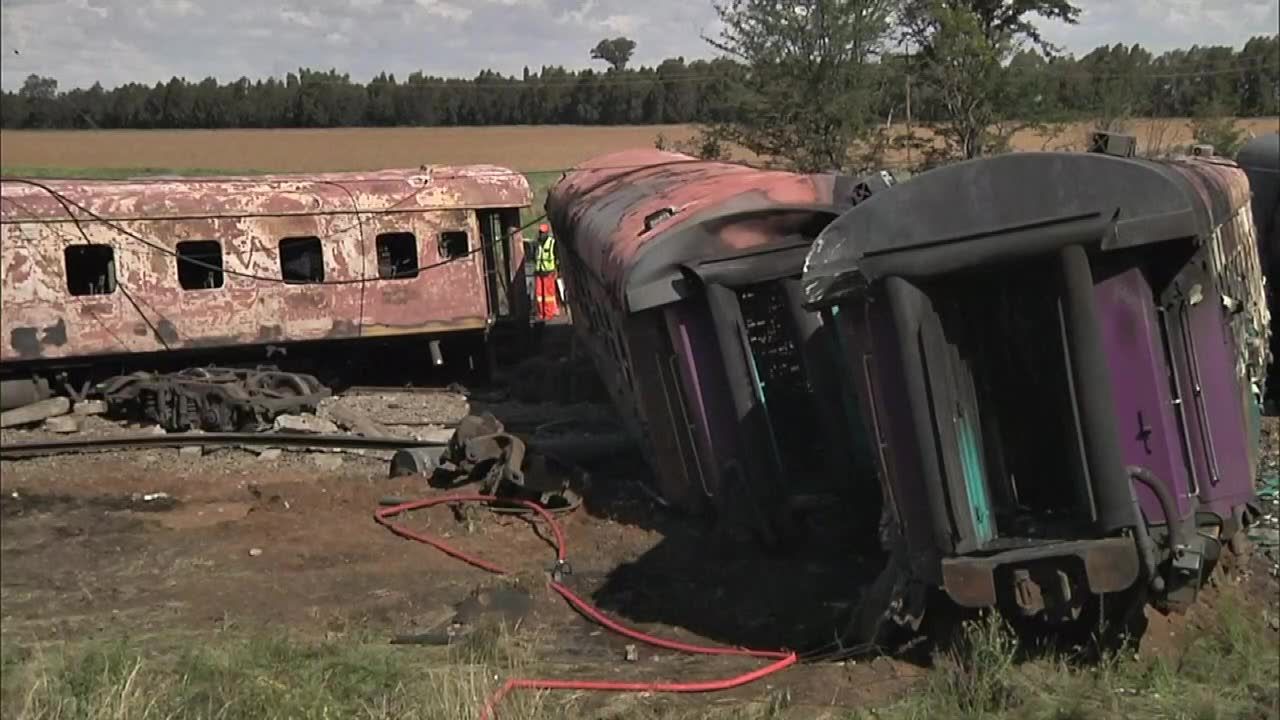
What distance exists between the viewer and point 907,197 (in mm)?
5910

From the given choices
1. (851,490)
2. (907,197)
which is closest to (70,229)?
(851,490)

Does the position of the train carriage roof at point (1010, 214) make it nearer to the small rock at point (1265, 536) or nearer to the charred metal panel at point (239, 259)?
the small rock at point (1265, 536)

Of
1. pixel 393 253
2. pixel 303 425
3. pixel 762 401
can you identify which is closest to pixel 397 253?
pixel 393 253

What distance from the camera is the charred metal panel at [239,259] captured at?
46.5 ft

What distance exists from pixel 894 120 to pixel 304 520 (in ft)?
51.6

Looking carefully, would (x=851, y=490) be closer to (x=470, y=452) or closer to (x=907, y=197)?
(x=907, y=197)

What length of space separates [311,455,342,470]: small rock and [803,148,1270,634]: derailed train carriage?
7.35 metres

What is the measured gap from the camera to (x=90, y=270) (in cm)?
1502

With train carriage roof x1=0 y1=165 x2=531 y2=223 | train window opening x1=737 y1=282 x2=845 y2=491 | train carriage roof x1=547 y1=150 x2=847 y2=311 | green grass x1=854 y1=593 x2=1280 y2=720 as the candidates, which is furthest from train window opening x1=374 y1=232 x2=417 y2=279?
green grass x1=854 y1=593 x2=1280 y2=720

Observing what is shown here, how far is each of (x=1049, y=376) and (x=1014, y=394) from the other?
0.20 metres

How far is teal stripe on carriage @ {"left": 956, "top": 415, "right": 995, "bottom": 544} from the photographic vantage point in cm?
585

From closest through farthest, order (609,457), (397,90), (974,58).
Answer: (397,90) → (609,457) → (974,58)

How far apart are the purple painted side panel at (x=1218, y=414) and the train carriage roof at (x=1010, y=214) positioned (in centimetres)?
46

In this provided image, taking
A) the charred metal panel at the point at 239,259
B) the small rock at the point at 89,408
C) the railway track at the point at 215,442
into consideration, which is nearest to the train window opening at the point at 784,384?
the railway track at the point at 215,442
